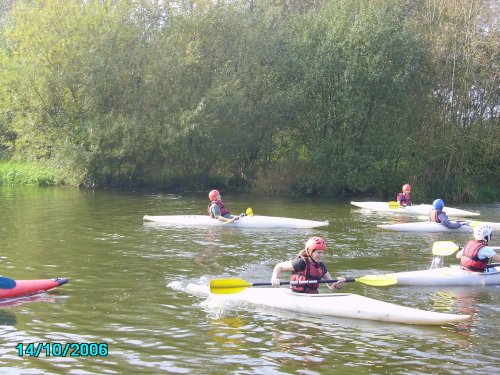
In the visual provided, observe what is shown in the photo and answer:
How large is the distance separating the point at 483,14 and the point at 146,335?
2263cm

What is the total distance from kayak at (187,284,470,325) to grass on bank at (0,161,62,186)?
22.9 meters

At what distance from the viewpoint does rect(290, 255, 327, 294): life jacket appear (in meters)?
9.76

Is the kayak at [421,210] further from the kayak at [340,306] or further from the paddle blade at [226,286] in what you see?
the paddle blade at [226,286]

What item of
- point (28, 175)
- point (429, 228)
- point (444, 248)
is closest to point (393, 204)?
point (429, 228)

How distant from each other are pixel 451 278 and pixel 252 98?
19161 millimetres

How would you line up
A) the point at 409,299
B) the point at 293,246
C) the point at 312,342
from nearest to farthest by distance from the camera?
the point at 312,342
the point at 409,299
the point at 293,246

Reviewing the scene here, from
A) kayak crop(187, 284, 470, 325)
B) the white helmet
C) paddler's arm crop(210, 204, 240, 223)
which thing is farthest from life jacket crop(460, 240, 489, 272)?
paddler's arm crop(210, 204, 240, 223)

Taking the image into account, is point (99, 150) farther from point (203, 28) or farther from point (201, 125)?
point (203, 28)

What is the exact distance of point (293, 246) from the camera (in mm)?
15539

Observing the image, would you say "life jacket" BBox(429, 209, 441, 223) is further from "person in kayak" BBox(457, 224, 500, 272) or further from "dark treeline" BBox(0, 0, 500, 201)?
"dark treeline" BBox(0, 0, 500, 201)

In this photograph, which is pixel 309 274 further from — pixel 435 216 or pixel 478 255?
pixel 435 216

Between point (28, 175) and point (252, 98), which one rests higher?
point (252, 98)

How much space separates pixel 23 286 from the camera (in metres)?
10.2

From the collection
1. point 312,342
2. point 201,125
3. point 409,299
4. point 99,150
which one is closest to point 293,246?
point 409,299
